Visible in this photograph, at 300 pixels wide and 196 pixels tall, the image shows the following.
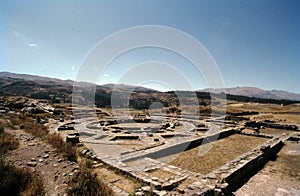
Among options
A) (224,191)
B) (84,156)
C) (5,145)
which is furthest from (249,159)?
(5,145)

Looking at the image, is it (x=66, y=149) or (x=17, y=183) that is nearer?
(x=17, y=183)

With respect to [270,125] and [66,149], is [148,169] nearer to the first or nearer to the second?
[66,149]

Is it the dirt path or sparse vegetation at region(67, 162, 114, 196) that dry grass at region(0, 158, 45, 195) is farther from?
sparse vegetation at region(67, 162, 114, 196)

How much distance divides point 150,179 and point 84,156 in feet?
13.3

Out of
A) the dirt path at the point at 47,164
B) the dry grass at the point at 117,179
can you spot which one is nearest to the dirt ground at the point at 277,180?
the dry grass at the point at 117,179

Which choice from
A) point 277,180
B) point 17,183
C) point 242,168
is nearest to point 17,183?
point 17,183

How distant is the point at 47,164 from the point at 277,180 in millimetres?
8871

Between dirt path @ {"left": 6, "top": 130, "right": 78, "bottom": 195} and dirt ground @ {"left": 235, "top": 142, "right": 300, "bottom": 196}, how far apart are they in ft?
19.1

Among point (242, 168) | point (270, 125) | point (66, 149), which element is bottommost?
point (66, 149)

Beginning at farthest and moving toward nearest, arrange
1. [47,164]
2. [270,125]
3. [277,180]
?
[270,125], [277,180], [47,164]

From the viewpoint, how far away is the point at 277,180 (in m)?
7.47

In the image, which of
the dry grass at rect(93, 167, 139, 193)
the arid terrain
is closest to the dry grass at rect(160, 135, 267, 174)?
the arid terrain

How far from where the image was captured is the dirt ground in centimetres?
659

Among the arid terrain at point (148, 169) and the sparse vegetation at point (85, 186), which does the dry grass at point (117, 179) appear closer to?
the arid terrain at point (148, 169)
